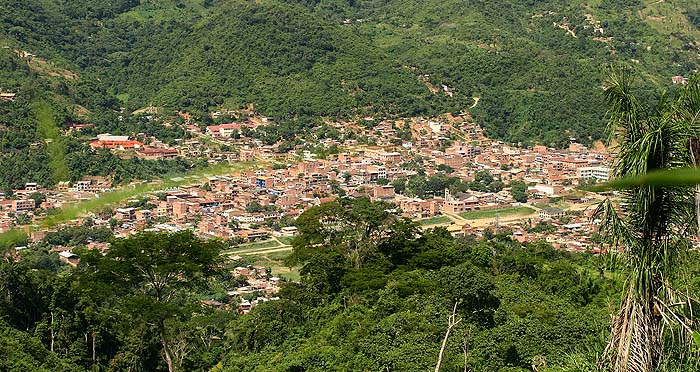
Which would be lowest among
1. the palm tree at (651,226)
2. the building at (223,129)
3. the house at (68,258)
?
the house at (68,258)

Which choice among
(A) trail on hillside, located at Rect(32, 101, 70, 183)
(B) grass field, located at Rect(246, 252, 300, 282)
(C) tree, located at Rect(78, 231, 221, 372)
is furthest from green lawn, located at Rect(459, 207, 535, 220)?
(A) trail on hillside, located at Rect(32, 101, 70, 183)

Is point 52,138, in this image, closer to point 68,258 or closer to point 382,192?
point 68,258

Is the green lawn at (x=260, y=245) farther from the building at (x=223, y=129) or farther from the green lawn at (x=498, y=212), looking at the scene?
the building at (x=223, y=129)

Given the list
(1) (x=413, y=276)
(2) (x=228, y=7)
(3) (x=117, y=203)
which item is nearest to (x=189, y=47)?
(2) (x=228, y=7)

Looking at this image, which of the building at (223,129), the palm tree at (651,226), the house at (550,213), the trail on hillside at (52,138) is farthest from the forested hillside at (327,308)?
the building at (223,129)

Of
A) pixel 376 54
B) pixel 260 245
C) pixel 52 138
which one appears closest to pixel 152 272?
pixel 52 138

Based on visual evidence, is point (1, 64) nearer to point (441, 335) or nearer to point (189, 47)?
point (189, 47)

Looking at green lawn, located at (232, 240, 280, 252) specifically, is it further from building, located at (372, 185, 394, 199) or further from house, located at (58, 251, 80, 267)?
house, located at (58, 251, 80, 267)

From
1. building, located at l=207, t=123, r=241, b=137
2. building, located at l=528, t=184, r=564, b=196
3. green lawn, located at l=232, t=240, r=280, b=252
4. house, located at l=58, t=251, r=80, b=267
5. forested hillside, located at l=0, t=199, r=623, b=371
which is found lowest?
green lawn, located at l=232, t=240, r=280, b=252

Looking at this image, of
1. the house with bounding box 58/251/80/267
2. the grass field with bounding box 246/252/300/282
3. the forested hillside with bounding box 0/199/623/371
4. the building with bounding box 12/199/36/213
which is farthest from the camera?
the grass field with bounding box 246/252/300/282
